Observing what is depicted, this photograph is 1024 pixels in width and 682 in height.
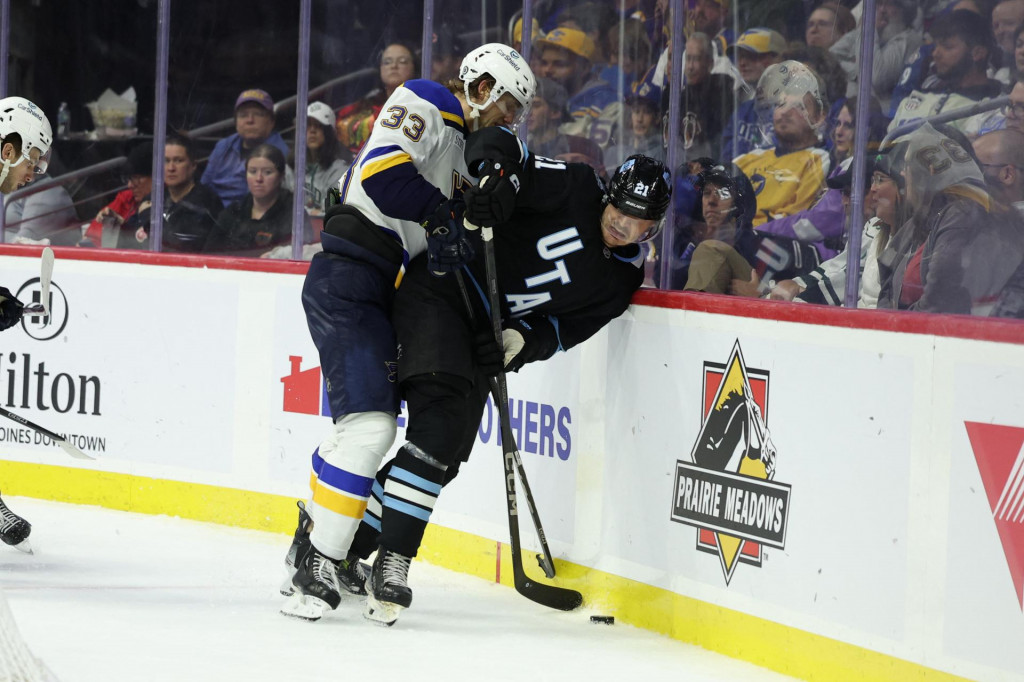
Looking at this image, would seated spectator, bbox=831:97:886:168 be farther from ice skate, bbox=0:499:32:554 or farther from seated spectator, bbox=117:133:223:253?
seated spectator, bbox=117:133:223:253

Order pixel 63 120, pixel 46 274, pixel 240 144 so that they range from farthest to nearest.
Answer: pixel 63 120
pixel 240 144
pixel 46 274

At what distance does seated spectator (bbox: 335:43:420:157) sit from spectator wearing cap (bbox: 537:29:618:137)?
794 millimetres

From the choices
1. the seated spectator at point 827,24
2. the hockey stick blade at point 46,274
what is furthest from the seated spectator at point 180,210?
the seated spectator at point 827,24

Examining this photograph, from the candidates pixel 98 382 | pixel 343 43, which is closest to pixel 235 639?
pixel 98 382

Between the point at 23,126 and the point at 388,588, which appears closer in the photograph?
the point at 388,588

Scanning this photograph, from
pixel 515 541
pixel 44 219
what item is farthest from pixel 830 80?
pixel 44 219

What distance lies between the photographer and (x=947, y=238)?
3.14m

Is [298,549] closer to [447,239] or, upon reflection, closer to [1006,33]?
[447,239]

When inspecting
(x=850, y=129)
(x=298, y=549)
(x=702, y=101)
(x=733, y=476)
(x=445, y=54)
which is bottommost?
(x=298, y=549)

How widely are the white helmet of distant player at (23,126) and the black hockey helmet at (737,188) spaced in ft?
5.70

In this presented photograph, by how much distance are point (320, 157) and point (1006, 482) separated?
3038mm

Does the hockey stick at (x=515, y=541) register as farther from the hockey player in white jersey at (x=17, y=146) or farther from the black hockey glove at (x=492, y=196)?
the hockey player in white jersey at (x=17, y=146)

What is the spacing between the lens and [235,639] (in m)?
2.97

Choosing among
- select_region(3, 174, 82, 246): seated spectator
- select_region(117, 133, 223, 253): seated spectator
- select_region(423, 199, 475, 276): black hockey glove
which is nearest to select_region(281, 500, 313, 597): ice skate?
select_region(423, 199, 475, 276): black hockey glove
